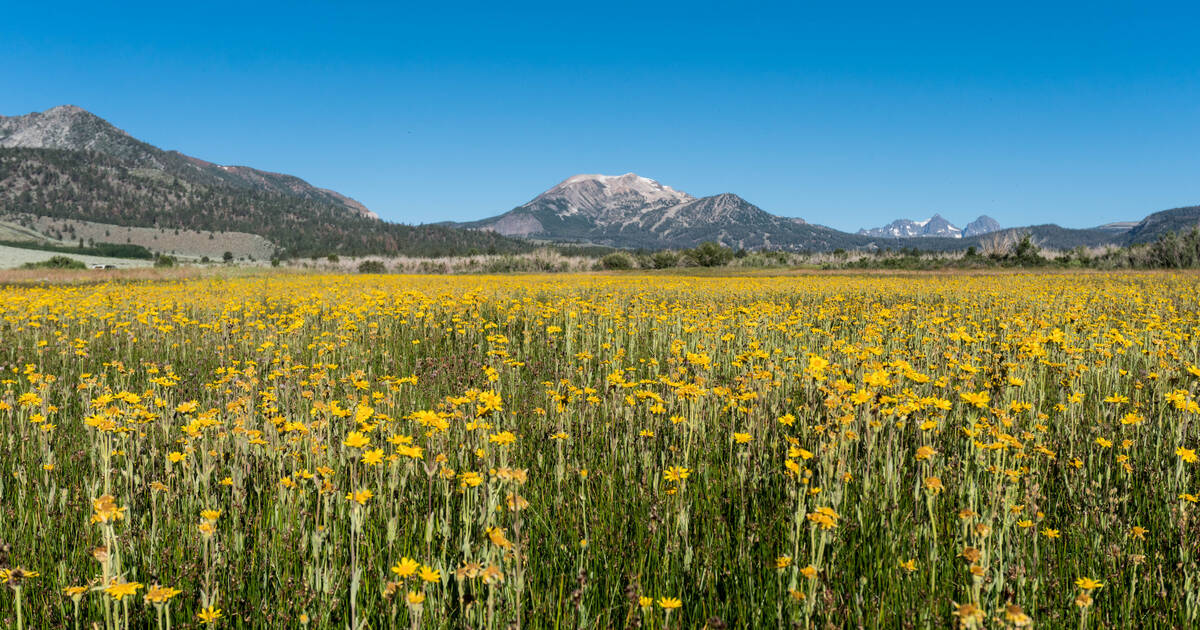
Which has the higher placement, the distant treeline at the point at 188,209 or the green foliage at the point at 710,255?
the distant treeline at the point at 188,209

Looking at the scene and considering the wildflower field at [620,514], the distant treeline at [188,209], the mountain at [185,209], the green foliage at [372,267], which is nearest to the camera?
the wildflower field at [620,514]

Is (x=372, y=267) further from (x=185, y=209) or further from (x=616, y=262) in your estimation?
(x=185, y=209)

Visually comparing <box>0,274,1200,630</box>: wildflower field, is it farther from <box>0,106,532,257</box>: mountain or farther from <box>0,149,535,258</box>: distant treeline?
<box>0,149,535,258</box>: distant treeline

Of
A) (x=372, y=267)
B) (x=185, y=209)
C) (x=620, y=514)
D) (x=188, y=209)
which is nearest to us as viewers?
(x=620, y=514)

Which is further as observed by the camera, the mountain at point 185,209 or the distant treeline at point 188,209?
the distant treeline at point 188,209

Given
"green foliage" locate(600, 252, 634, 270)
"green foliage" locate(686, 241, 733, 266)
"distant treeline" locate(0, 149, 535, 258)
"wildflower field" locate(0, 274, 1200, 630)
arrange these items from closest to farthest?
"wildflower field" locate(0, 274, 1200, 630), "green foliage" locate(686, 241, 733, 266), "green foliage" locate(600, 252, 634, 270), "distant treeline" locate(0, 149, 535, 258)

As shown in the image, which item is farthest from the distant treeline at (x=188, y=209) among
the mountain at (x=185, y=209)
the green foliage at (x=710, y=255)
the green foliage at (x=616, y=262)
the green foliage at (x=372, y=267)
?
the green foliage at (x=710, y=255)

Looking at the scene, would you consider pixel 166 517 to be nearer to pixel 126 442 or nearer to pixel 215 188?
pixel 126 442

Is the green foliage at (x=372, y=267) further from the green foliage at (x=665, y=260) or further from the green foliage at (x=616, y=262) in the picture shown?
the green foliage at (x=665, y=260)

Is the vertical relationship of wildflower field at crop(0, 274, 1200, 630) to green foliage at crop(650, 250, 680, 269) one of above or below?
below

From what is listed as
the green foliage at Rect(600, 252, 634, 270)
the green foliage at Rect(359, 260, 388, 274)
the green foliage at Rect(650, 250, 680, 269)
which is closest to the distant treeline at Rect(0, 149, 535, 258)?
the green foliage at Rect(359, 260, 388, 274)

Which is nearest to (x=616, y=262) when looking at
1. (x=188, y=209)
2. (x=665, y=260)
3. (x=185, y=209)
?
(x=665, y=260)

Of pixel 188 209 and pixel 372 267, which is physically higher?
pixel 188 209

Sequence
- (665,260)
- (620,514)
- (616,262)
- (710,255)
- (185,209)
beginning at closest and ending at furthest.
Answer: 1. (620,514)
2. (710,255)
3. (616,262)
4. (665,260)
5. (185,209)
